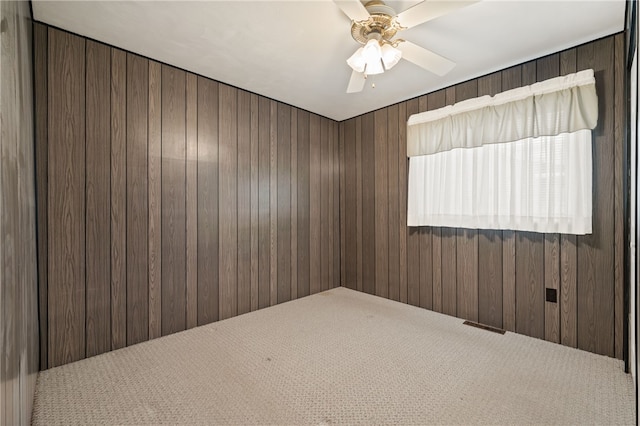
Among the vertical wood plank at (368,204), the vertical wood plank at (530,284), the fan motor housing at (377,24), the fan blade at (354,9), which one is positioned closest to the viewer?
the fan blade at (354,9)

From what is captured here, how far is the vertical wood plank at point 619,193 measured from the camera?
2.11 metres

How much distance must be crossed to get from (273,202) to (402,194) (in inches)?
59.0

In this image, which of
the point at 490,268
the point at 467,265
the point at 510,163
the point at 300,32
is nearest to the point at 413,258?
the point at 467,265

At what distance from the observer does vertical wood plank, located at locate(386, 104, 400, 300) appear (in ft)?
11.6

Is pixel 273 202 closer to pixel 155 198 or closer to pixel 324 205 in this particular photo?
pixel 324 205

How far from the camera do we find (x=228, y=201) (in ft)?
9.95

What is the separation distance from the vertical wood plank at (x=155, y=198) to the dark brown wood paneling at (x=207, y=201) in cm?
35

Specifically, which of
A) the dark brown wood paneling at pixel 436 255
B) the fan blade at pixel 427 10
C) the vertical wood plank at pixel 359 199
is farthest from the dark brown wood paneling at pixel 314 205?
the fan blade at pixel 427 10

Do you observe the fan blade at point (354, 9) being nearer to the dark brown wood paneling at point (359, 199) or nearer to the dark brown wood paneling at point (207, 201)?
the dark brown wood paneling at point (207, 201)

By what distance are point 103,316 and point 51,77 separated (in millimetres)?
1754

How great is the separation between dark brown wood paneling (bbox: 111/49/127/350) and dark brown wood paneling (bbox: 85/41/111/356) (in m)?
0.03

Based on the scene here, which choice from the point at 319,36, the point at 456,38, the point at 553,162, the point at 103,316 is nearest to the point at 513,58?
the point at 456,38

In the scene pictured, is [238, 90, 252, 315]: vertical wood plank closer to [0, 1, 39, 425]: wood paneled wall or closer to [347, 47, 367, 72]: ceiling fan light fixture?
[347, 47, 367, 72]: ceiling fan light fixture

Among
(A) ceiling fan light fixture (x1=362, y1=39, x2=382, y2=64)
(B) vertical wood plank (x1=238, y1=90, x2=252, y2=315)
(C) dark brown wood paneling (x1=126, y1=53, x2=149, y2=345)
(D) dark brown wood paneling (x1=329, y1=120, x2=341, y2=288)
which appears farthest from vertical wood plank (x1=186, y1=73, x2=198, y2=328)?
(D) dark brown wood paneling (x1=329, y1=120, x2=341, y2=288)
